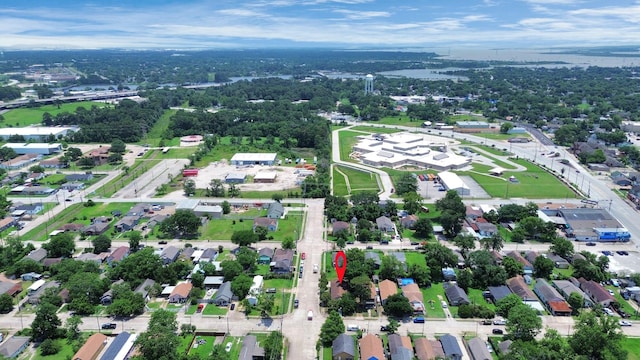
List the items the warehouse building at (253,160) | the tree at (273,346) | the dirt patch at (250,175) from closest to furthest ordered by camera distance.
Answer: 1. the tree at (273,346)
2. the dirt patch at (250,175)
3. the warehouse building at (253,160)

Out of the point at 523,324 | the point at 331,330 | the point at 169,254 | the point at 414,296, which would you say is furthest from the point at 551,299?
the point at 169,254

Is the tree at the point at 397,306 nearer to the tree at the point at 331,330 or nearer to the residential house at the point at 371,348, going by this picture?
the residential house at the point at 371,348

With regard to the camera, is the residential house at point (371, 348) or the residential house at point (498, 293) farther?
the residential house at point (498, 293)

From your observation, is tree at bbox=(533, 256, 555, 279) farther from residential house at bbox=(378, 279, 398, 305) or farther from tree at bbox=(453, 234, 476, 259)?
residential house at bbox=(378, 279, 398, 305)

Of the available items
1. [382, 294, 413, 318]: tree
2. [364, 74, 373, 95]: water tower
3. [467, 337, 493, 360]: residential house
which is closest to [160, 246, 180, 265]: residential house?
[382, 294, 413, 318]: tree

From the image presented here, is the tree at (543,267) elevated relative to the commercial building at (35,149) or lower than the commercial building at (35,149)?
lower

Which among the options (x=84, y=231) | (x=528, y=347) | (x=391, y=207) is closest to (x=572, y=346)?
(x=528, y=347)

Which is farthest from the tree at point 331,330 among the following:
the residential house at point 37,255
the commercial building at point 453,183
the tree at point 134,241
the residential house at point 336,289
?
the commercial building at point 453,183

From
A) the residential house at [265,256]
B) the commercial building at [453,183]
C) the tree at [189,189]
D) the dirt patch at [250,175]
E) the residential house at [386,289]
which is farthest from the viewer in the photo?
the dirt patch at [250,175]

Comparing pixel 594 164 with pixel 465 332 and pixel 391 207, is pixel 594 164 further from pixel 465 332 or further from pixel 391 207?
pixel 465 332
